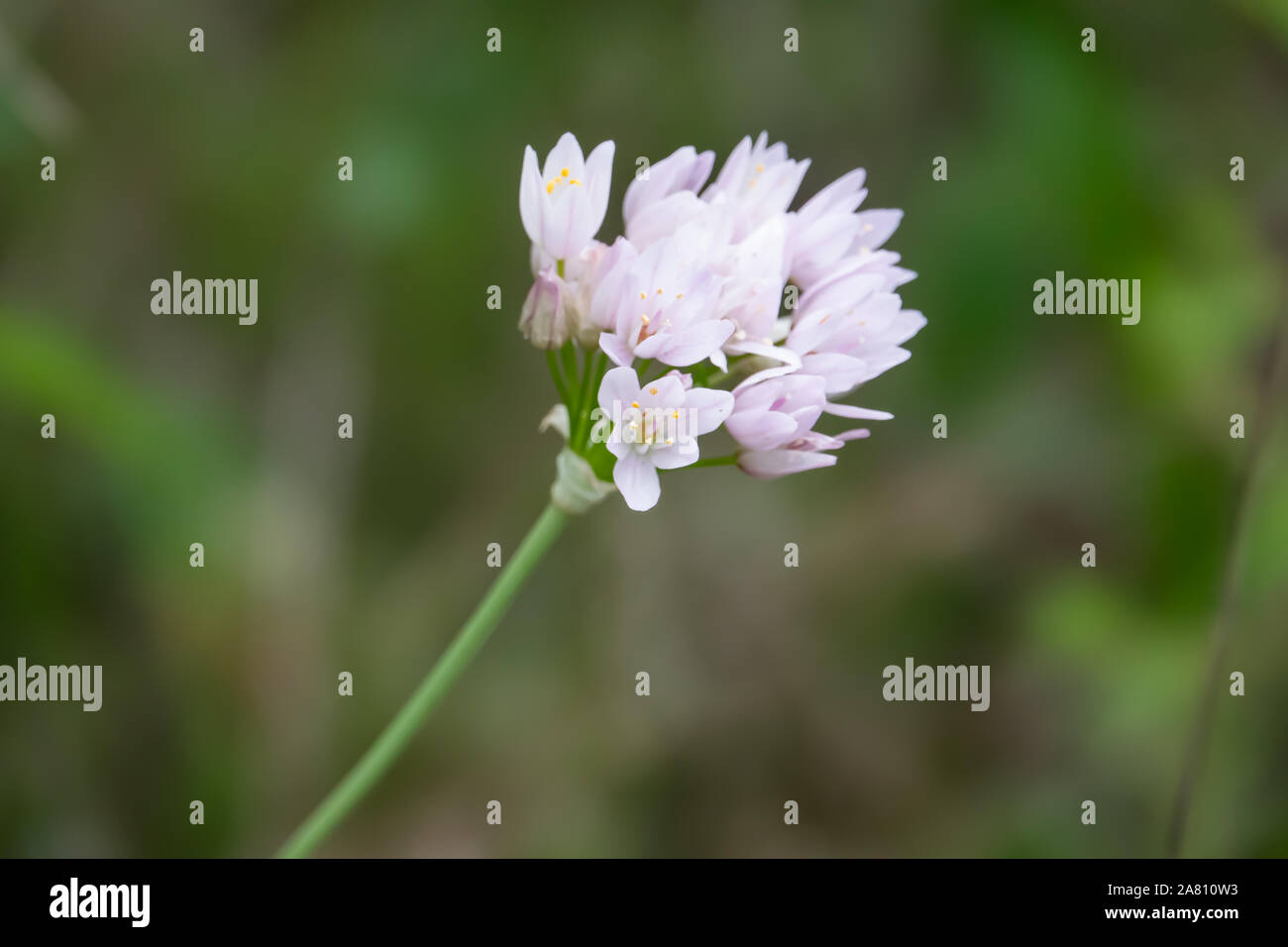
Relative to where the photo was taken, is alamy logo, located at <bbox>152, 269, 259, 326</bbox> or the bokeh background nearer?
the bokeh background

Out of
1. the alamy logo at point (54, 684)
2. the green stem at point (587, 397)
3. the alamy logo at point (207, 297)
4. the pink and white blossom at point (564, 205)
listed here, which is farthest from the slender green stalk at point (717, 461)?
the alamy logo at point (207, 297)

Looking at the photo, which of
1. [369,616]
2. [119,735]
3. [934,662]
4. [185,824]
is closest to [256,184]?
[369,616]

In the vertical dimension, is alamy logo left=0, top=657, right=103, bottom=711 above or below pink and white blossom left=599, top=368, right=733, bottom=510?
below

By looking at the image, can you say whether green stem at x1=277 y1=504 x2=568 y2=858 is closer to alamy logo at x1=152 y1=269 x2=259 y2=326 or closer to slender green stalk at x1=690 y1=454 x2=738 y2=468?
slender green stalk at x1=690 y1=454 x2=738 y2=468

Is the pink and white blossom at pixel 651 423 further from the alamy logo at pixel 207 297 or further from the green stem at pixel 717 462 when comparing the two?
the alamy logo at pixel 207 297

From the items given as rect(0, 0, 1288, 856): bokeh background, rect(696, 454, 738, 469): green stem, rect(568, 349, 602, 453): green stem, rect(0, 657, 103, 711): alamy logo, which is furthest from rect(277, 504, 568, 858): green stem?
rect(0, 657, 103, 711): alamy logo

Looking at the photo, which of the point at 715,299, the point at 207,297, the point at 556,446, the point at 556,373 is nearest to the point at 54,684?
the point at 207,297

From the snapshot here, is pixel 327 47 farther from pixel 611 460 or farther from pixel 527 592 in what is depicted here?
pixel 611 460
